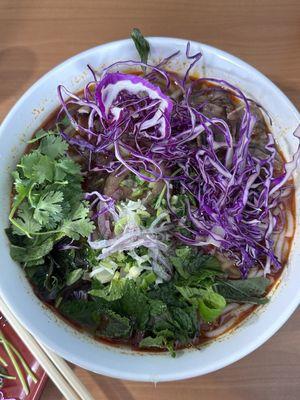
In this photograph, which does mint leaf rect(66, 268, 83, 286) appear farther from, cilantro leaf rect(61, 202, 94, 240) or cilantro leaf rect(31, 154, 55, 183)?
cilantro leaf rect(31, 154, 55, 183)

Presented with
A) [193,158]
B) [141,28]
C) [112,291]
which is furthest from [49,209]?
[141,28]

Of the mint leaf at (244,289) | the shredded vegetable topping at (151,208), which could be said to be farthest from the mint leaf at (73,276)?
the mint leaf at (244,289)

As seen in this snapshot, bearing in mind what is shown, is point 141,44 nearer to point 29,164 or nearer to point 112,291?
point 29,164

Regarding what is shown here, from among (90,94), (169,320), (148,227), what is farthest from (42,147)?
(169,320)

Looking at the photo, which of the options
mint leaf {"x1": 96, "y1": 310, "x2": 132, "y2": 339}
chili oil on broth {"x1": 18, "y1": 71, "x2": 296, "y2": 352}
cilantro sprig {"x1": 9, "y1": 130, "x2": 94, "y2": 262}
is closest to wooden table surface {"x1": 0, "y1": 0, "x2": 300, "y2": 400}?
chili oil on broth {"x1": 18, "y1": 71, "x2": 296, "y2": 352}

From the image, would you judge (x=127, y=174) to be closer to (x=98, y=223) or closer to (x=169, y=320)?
(x=98, y=223)

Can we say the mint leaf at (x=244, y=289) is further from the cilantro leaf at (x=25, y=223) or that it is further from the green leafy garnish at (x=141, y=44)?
the green leafy garnish at (x=141, y=44)

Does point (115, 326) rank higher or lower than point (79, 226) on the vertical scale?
lower
